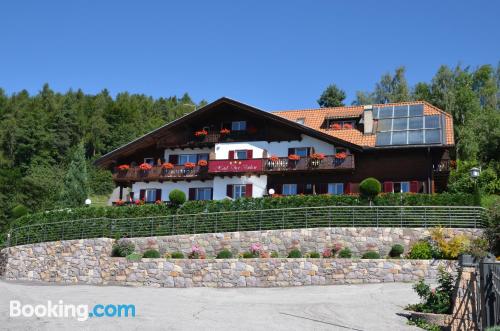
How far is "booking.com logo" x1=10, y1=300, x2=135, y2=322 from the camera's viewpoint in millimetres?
15648

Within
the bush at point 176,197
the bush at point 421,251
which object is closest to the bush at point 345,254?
the bush at point 421,251

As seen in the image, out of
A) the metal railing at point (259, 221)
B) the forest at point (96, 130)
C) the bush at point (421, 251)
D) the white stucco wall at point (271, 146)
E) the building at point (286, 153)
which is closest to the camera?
the bush at point (421, 251)

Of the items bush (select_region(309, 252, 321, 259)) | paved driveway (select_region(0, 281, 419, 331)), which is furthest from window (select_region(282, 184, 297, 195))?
paved driveway (select_region(0, 281, 419, 331))

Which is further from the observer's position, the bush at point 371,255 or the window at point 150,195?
the window at point 150,195

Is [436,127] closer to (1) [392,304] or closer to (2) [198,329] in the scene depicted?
(1) [392,304]

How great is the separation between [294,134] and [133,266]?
48.0ft

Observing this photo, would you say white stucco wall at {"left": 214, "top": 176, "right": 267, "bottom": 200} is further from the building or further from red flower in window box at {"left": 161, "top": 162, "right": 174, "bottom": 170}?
red flower in window box at {"left": 161, "top": 162, "right": 174, "bottom": 170}

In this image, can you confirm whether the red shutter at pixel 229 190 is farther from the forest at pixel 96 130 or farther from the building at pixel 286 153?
the forest at pixel 96 130

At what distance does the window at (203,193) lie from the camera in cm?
3722

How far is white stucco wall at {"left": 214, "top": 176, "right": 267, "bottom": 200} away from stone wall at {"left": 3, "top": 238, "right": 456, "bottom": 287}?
10053 mm

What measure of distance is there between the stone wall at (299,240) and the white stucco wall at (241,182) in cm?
823

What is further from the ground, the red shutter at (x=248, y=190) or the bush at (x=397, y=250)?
the red shutter at (x=248, y=190)

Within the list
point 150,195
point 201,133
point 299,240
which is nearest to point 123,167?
point 150,195

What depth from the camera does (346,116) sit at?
125 feet
